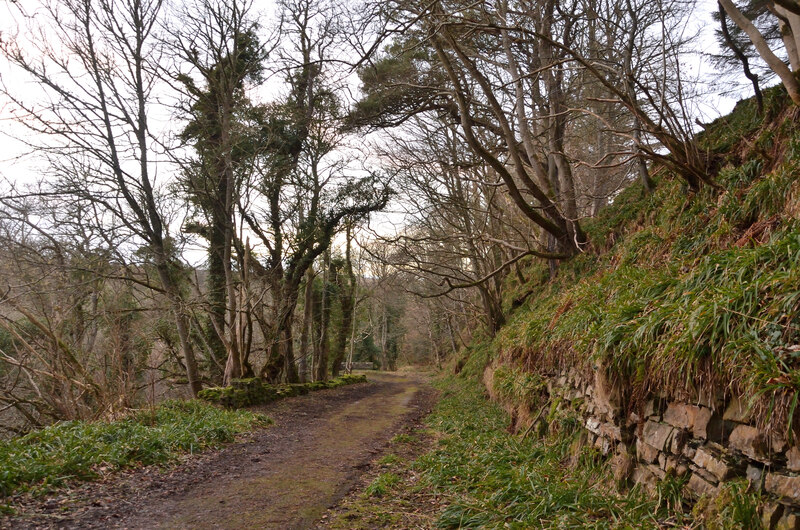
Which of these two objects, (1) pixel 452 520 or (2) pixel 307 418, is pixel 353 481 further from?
(2) pixel 307 418


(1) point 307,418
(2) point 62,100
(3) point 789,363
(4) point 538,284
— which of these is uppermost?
(2) point 62,100

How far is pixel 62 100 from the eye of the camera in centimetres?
982

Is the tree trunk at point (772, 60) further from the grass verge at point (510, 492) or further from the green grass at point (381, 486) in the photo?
the green grass at point (381, 486)

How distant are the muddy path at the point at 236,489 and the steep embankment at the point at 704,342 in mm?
2699

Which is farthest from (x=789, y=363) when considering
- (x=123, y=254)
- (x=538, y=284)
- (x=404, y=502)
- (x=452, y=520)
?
(x=123, y=254)

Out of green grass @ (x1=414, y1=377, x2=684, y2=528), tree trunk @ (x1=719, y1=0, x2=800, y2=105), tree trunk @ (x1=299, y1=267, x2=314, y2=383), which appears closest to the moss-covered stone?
tree trunk @ (x1=299, y1=267, x2=314, y2=383)

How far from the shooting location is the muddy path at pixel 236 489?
3877 millimetres

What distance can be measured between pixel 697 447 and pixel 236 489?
4.28 metres

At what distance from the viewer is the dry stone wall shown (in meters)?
2.28

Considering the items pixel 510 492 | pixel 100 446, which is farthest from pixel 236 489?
pixel 510 492

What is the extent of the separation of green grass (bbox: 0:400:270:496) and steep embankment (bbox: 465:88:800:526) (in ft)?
15.2

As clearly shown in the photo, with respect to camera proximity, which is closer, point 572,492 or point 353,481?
point 572,492

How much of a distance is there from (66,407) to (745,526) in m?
9.19

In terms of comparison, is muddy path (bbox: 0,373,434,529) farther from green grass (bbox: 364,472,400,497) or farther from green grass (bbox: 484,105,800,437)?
green grass (bbox: 484,105,800,437)
